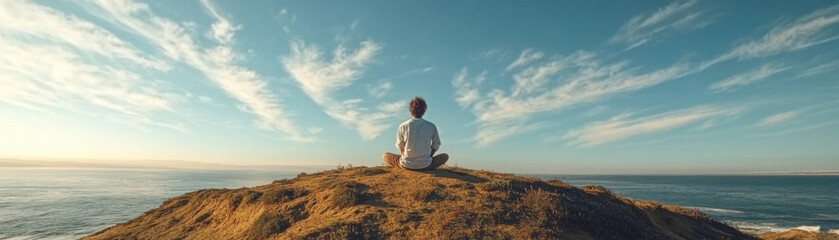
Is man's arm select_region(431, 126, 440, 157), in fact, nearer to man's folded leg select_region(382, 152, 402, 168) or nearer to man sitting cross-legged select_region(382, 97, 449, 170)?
man sitting cross-legged select_region(382, 97, 449, 170)

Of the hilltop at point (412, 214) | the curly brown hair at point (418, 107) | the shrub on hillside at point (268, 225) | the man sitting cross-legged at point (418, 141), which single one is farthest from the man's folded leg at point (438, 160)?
the shrub on hillside at point (268, 225)

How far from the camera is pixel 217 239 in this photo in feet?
45.4

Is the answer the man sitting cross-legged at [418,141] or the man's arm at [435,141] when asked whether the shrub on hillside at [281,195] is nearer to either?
the man sitting cross-legged at [418,141]

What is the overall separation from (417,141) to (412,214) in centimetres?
348

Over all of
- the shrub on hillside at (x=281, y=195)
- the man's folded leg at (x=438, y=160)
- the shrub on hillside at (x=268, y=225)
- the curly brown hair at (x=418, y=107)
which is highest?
the curly brown hair at (x=418, y=107)

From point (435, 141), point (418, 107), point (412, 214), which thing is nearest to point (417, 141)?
point (435, 141)

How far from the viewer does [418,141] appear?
48.9 ft

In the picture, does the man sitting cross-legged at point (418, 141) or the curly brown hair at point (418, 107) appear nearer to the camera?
the man sitting cross-legged at point (418, 141)

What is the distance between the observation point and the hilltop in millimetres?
11259

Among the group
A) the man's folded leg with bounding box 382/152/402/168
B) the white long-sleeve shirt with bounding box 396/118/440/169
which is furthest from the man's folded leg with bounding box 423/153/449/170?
the man's folded leg with bounding box 382/152/402/168

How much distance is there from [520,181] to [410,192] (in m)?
4.57

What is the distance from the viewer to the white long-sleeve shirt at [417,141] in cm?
1453

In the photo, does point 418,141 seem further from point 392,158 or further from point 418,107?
point 392,158

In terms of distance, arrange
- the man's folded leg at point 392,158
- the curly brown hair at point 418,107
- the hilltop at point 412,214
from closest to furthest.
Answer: the hilltop at point 412,214, the curly brown hair at point 418,107, the man's folded leg at point 392,158
